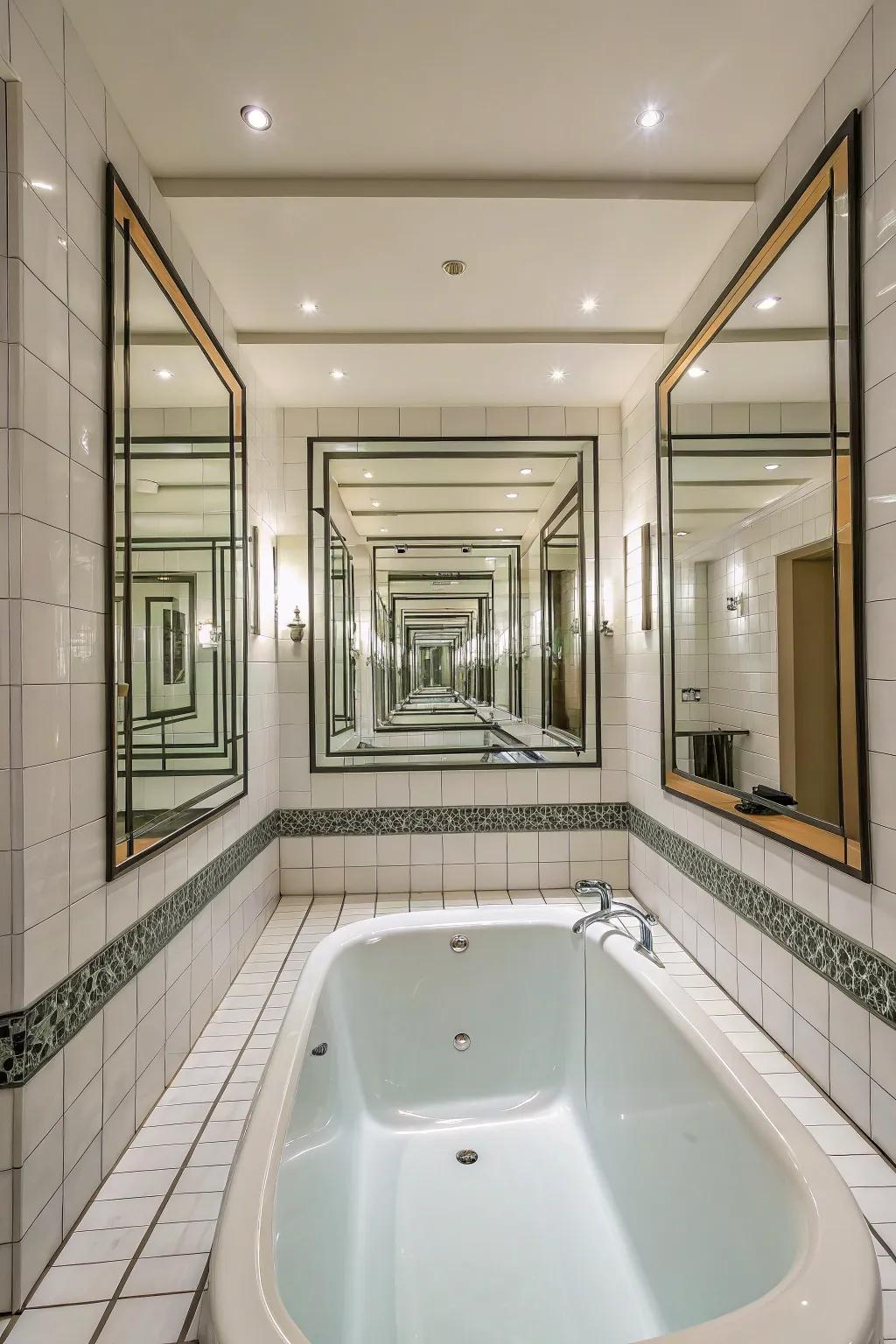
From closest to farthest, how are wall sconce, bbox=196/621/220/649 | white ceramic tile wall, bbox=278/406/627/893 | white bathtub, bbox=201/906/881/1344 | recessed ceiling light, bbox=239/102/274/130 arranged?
1. white bathtub, bbox=201/906/881/1344
2. recessed ceiling light, bbox=239/102/274/130
3. wall sconce, bbox=196/621/220/649
4. white ceramic tile wall, bbox=278/406/627/893

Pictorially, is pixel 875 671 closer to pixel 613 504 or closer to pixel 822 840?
pixel 822 840

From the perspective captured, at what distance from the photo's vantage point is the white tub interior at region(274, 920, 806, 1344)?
1.18 metres

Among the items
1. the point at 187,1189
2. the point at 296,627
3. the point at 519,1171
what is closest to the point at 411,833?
the point at 296,627

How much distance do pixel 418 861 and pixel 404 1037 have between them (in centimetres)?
102

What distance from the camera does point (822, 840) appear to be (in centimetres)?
152

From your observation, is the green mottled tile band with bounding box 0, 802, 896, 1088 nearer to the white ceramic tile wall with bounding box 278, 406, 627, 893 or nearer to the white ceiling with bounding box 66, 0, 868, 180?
the white ceramic tile wall with bounding box 278, 406, 627, 893

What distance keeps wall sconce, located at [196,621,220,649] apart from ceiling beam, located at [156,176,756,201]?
3.83 ft

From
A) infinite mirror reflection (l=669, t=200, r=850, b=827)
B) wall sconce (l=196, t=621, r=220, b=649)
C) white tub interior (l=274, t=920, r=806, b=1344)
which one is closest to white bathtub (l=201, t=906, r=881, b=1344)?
white tub interior (l=274, t=920, r=806, b=1344)

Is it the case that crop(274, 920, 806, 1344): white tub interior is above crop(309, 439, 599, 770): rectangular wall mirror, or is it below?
below

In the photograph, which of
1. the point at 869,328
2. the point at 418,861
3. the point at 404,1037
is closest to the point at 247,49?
the point at 869,328

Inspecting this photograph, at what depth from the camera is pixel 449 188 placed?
5.84 feet

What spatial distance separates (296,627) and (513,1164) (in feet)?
7.13

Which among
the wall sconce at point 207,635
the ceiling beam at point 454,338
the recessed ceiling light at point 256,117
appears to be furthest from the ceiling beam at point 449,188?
the wall sconce at point 207,635

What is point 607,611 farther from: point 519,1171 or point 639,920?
point 519,1171
